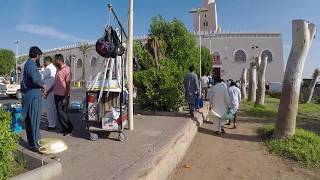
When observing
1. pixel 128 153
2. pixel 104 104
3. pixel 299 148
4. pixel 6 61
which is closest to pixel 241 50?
pixel 6 61

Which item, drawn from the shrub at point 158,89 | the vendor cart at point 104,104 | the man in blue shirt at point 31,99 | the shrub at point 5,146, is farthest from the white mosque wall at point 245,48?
the shrub at point 5,146

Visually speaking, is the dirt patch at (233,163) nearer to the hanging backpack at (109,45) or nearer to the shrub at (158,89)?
the shrub at (158,89)

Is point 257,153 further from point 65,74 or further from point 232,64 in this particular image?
point 232,64

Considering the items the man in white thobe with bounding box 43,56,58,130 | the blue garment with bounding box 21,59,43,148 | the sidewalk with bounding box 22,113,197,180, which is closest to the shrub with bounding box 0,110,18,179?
the sidewalk with bounding box 22,113,197,180

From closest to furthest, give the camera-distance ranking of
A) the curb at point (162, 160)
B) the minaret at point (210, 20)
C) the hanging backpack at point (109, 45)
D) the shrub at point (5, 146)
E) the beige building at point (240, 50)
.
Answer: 1. the shrub at point (5, 146)
2. the curb at point (162, 160)
3. the hanging backpack at point (109, 45)
4. the beige building at point (240, 50)
5. the minaret at point (210, 20)

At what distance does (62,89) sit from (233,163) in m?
3.83

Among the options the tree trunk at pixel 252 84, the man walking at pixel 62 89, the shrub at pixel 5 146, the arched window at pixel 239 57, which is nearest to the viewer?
the shrub at pixel 5 146

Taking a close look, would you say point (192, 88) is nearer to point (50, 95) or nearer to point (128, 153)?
point (50, 95)

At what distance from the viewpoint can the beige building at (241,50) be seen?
69562 mm

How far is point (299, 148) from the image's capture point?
8.72 metres

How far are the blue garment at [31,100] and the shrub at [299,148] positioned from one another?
5438mm

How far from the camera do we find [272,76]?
69750mm

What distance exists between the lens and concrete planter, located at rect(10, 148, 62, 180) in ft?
14.7

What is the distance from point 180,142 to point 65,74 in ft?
9.13
